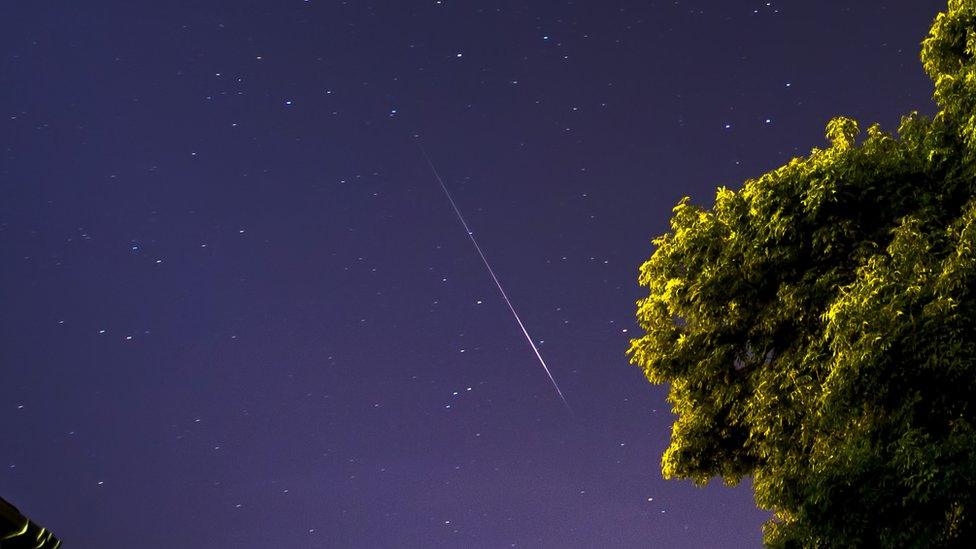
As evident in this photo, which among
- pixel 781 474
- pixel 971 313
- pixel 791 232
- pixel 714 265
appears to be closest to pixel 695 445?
pixel 781 474

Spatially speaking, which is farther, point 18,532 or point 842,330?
point 842,330

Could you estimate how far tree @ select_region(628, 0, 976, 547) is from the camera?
833cm

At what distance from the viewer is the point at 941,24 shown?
10.2 m

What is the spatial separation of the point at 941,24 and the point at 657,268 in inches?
181

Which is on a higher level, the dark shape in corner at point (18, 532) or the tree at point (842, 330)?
the tree at point (842, 330)

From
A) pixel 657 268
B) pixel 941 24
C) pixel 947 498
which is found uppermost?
pixel 941 24

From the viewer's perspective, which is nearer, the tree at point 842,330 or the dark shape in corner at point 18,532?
the dark shape in corner at point 18,532

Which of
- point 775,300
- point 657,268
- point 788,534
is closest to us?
point 788,534

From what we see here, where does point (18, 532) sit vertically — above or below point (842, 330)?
below

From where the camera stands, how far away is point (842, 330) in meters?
8.77

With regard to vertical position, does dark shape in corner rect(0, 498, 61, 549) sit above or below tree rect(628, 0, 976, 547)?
below

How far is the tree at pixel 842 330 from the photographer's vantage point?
8.33m

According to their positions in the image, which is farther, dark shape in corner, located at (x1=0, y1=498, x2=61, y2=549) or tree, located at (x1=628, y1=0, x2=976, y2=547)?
tree, located at (x1=628, y1=0, x2=976, y2=547)

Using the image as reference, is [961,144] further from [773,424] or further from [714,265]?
[773,424]
